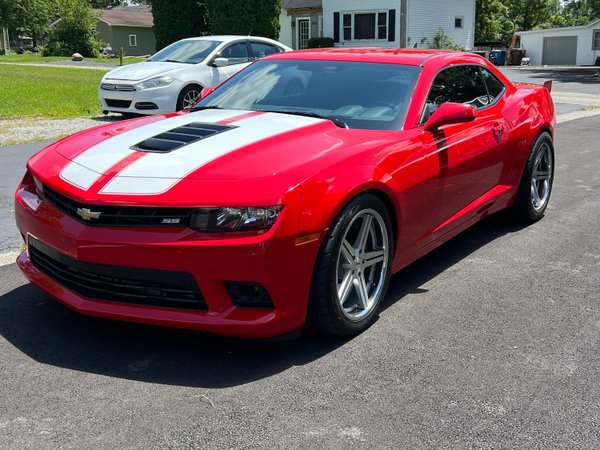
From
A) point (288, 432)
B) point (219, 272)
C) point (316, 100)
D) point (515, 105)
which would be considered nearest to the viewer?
point (288, 432)

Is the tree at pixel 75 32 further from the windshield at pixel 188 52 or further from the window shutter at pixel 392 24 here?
the windshield at pixel 188 52

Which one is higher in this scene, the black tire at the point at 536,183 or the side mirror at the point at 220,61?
the side mirror at the point at 220,61

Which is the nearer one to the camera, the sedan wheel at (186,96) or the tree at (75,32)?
the sedan wheel at (186,96)

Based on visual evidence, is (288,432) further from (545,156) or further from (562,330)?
(545,156)

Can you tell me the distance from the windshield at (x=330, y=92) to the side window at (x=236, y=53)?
7896 millimetres

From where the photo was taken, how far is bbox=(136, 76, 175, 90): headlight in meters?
11.6

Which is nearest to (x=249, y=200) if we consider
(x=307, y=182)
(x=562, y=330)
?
(x=307, y=182)

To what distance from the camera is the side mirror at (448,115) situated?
414 centimetres

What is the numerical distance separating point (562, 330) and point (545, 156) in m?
2.63

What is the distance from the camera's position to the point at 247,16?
29766 millimetres

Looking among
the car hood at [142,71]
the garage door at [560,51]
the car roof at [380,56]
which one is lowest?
the garage door at [560,51]

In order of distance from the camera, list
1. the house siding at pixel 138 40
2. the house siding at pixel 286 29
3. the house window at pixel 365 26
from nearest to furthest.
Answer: the house window at pixel 365 26 < the house siding at pixel 286 29 < the house siding at pixel 138 40

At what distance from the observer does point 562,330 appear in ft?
12.5

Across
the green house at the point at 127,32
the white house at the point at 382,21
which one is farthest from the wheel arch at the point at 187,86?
the green house at the point at 127,32
